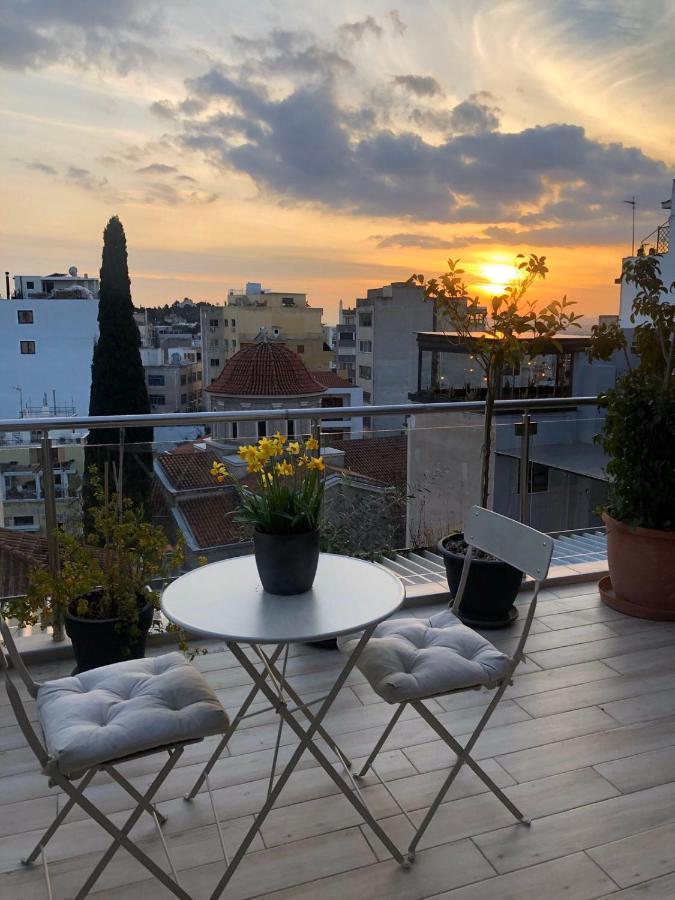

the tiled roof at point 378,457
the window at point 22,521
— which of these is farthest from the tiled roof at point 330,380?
the window at point 22,521

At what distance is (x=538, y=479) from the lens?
4277mm

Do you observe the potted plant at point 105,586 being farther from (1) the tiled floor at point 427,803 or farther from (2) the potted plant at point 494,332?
(2) the potted plant at point 494,332

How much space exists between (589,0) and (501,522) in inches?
167

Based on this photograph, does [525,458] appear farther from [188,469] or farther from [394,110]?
[394,110]

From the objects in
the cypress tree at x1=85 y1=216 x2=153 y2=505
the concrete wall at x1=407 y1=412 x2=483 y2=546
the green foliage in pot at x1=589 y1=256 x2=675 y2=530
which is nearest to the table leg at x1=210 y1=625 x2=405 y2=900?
the concrete wall at x1=407 y1=412 x2=483 y2=546

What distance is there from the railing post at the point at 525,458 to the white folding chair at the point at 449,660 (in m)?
1.74

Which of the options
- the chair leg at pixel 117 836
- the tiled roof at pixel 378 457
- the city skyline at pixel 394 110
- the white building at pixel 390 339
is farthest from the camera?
the white building at pixel 390 339

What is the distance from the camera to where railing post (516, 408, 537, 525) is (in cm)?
406

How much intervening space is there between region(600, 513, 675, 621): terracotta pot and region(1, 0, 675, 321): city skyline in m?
1.27

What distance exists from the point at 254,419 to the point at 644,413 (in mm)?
2000

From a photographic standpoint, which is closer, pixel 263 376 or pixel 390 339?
pixel 263 376

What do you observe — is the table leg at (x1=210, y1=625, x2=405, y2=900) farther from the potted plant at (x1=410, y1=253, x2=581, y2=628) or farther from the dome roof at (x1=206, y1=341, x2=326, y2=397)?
the dome roof at (x1=206, y1=341, x2=326, y2=397)

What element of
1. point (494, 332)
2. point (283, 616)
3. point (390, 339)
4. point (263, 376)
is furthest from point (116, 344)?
point (390, 339)

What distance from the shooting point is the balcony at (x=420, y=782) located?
1.91 metres
